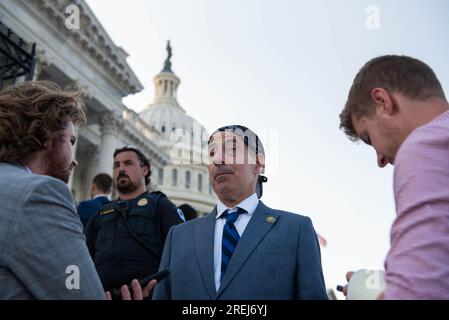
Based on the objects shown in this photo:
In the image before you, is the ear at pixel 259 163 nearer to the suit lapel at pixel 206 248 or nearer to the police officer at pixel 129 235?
the suit lapel at pixel 206 248

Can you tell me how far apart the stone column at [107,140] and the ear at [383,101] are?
27018 millimetres

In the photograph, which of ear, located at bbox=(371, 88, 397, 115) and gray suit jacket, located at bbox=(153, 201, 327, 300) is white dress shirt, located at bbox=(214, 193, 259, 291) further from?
ear, located at bbox=(371, 88, 397, 115)

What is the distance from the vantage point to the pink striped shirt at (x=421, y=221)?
1.67m

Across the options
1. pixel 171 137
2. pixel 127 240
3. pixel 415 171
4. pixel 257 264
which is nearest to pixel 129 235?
pixel 127 240

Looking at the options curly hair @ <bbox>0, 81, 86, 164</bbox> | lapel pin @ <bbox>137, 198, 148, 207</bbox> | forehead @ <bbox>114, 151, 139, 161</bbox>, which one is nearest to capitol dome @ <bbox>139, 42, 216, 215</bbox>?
forehead @ <bbox>114, 151, 139, 161</bbox>

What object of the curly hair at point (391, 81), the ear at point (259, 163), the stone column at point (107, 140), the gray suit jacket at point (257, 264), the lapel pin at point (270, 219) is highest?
the stone column at point (107, 140)

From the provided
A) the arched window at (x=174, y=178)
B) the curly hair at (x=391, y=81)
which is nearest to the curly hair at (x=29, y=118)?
the curly hair at (x=391, y=81)

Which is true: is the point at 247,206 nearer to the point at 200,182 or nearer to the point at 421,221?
the point at 421,221

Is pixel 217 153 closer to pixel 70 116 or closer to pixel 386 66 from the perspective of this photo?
pixel 70 116

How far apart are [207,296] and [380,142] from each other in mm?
1430

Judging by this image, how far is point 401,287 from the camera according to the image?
1.71 meters

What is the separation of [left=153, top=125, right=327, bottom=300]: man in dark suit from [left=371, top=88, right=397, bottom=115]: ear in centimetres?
123

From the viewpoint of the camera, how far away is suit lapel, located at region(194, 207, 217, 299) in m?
3.10

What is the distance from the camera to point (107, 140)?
94.8ft
